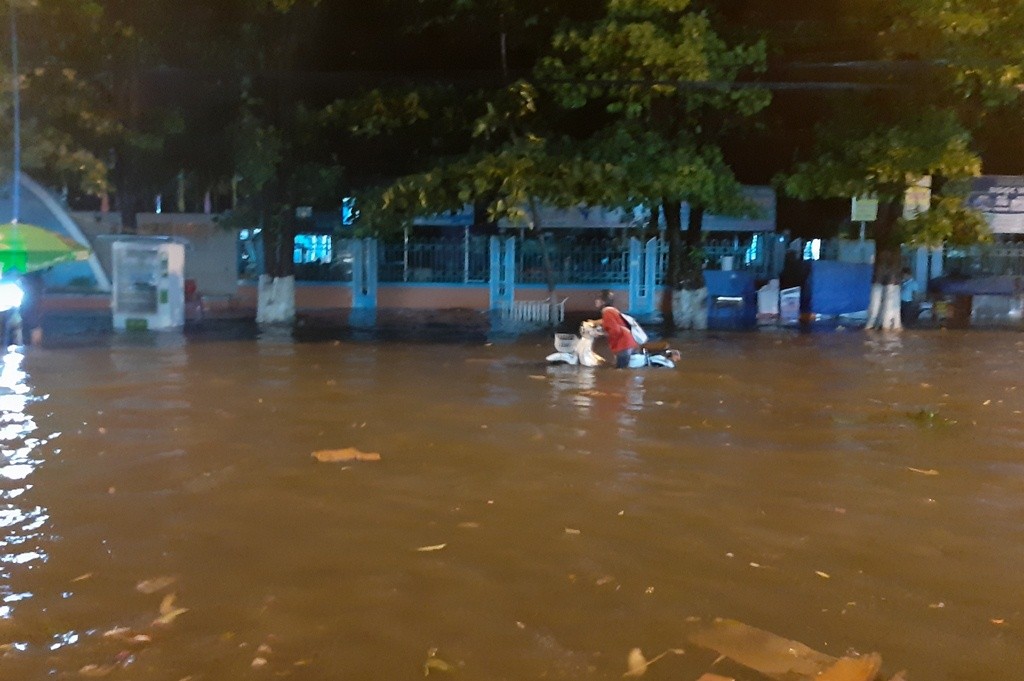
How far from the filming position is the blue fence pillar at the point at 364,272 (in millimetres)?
21891

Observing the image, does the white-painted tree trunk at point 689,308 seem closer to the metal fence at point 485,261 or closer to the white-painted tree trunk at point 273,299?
the metal fence at point 485,261

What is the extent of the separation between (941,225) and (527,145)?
23.4 feet

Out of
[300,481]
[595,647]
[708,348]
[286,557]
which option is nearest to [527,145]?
[708,348]

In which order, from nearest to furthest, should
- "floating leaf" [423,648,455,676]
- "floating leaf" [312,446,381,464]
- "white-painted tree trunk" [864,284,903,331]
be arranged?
"floating leaf" [423,648,455,676] → "floating leaf" [312,446,381,464] → "white-painted tree trunk" [864,284,903,331]

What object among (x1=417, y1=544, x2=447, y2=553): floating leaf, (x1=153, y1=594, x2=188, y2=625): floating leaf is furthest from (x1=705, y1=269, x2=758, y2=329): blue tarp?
(x1=153, y1=594, x2=188, y2=625): floating leaf

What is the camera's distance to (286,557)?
5.34 metres

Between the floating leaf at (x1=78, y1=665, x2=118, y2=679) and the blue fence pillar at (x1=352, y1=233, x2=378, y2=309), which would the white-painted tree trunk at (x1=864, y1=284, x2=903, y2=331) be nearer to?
the blue fence pillar at (x1=352, y1=233, x2=378, y2=309)

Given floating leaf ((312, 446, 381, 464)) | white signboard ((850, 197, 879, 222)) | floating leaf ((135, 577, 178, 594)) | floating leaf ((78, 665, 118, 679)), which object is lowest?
floating leaf ((78, 665, 118, 679))

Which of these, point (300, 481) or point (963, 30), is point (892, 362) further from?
point (300, 481)

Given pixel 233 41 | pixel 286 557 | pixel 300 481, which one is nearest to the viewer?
pixel 286 557

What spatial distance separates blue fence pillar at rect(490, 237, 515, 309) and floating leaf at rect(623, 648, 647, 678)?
57.3ft

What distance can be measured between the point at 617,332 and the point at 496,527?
6.71m

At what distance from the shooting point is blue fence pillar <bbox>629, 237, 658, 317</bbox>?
21.5 meters

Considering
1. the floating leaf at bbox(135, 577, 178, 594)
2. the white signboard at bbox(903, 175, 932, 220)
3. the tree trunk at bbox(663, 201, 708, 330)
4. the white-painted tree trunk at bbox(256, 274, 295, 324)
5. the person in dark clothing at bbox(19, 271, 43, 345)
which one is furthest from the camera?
the white-painted tree trunk at bbox(256, 274, 295, 324)
